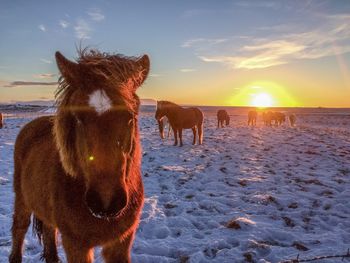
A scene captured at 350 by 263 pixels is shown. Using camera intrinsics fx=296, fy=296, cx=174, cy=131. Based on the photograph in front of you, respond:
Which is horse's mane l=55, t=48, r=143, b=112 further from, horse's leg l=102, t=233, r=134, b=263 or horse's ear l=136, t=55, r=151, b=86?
horse's leg l=102, t=233, r=134, b=263

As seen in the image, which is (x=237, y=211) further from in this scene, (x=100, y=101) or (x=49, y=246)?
(x=100, y=101)

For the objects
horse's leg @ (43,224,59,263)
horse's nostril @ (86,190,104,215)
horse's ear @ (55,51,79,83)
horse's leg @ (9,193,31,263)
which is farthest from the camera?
horse's leg @ (43,224,59,263)

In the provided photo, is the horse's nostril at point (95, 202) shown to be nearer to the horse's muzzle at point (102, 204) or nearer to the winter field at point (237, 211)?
the horse's muzzle at point (102, 204)

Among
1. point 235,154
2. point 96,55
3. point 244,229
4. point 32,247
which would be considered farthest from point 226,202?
point 235,154

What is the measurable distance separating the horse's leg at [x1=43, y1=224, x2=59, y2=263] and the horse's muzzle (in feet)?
8.18

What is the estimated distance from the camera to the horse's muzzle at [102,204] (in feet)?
6.40

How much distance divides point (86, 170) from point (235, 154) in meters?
10.7

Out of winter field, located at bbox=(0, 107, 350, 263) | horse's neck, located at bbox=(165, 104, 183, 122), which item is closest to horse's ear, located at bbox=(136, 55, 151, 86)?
winter field, located at bbox=(0, 107, 350, 263)

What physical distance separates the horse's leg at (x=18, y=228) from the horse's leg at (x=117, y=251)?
1.65 meters

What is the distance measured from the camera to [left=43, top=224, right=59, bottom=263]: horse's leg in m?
4.00

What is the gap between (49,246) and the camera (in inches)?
159

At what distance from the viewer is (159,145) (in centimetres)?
1510

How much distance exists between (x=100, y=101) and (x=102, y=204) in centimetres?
72

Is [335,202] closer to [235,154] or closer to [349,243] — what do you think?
[349,243]
